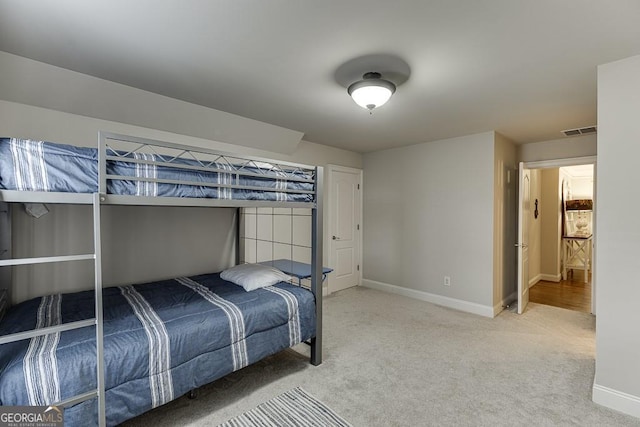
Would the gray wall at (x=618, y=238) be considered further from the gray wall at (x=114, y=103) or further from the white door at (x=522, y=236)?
the gray wall at (x=114, y=103)

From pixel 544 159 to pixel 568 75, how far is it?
90.7 inches

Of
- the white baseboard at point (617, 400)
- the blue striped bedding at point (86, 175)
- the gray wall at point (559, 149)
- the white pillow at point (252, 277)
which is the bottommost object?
the white baseboard at point (617, 400)

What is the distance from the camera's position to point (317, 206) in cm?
266

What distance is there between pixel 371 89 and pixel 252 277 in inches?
73.3

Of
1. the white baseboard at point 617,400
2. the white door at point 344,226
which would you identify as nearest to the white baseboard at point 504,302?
the white baseboard at point 617,400

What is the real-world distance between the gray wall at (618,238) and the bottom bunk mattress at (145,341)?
2126 millimetres

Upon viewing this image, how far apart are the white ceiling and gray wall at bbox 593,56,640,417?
0.28m

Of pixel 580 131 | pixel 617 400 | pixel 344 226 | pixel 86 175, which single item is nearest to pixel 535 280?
pixel 580 131

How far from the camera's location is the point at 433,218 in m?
4.37

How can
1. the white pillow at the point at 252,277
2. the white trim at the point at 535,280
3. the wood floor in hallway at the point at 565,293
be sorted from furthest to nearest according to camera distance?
the white trim at the point at 535,280, the wood floor in hallway at the point at 565,293, the white pillow at the point at 252,277

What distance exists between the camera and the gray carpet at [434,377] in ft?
6.51

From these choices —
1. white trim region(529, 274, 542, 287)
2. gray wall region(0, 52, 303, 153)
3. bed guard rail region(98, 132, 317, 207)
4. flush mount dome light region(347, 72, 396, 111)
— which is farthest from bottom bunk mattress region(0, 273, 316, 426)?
white trim region(529, 274, 542, 287)

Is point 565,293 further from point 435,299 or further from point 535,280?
point 435,299

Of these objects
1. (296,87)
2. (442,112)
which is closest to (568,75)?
(442,112)
